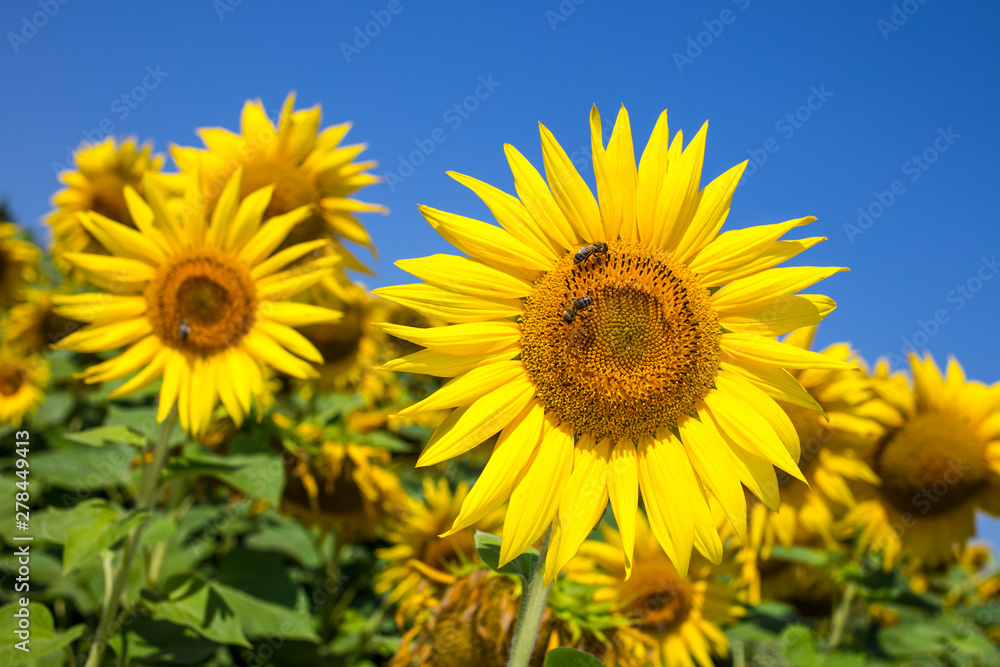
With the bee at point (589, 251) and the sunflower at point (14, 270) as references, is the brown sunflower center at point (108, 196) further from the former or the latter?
the bee at point (589, 251)

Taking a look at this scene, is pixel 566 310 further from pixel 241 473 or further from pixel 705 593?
pixel 705 593

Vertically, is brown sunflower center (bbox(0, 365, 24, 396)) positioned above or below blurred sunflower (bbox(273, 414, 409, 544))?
above

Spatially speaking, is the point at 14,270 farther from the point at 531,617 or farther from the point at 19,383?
the point at 531,617

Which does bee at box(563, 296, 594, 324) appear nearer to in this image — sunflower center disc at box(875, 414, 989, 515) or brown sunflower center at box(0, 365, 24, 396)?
sunflower center disc at box(875, 414, 989, 515)

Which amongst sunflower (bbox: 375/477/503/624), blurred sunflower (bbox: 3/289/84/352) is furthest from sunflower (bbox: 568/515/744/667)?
blurred sunflower (bbox: 3/289/84/352)

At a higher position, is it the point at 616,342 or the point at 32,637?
the point at 616,342

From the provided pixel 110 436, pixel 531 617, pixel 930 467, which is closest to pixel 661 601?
pixel 531 617
